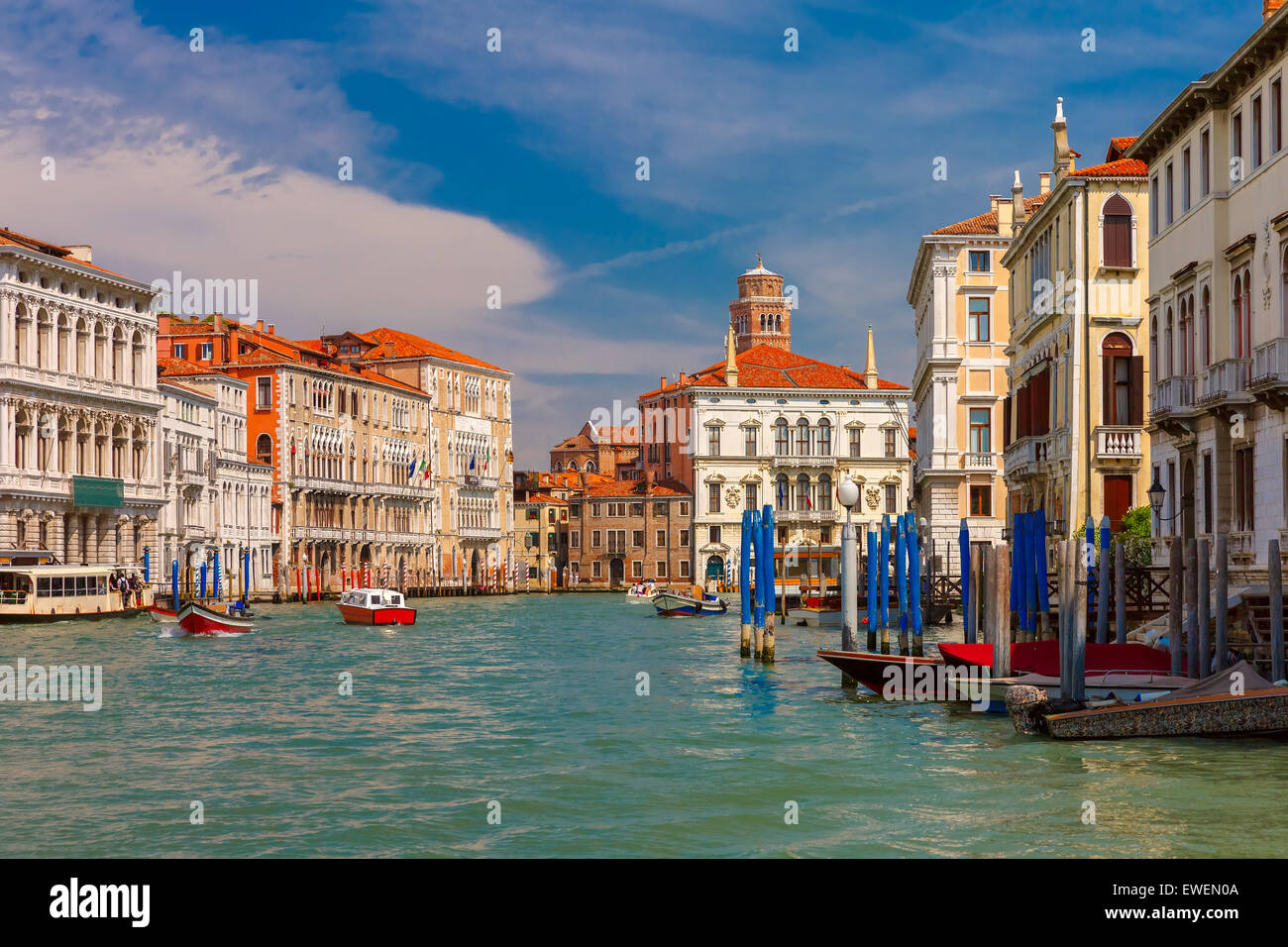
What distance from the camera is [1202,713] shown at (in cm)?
1371

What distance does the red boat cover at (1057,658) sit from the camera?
15.9 m

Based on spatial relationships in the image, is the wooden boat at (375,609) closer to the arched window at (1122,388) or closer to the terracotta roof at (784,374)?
the arched window at (1122,388)

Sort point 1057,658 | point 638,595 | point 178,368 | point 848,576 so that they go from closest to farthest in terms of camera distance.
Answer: point 1057,658 → point 848,576 → point 178,368 → point 638,595

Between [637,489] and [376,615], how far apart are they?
4481cm

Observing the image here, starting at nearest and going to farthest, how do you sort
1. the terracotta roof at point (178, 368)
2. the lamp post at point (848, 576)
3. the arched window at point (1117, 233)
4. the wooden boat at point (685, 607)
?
1. the lamp post at point (848, 576)
2. the arched window at point (1117, 233)
3. the wooden boat at point (685, 607)
4. the terracotta roof at point (178, 368)

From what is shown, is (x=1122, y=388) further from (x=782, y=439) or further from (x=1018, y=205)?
(x=782, y=439)

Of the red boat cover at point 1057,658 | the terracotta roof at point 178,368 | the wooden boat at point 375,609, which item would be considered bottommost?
the wooden boat at point 375,609

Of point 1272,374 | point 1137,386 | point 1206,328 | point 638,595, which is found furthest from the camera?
point 638,595

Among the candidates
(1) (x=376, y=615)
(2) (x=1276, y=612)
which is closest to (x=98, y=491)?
(1) (x=376, y=615)

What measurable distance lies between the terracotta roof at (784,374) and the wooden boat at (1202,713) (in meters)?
61.8

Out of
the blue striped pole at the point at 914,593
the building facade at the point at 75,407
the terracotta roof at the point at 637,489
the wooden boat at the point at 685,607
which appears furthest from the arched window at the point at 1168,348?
the terracotta roof at the point at 637,489

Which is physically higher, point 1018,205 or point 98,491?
point 1018,205

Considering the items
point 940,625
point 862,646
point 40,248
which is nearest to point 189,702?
point 862,646

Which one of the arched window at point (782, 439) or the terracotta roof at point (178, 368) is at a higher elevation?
the terracotta roof at point (178, 368)
